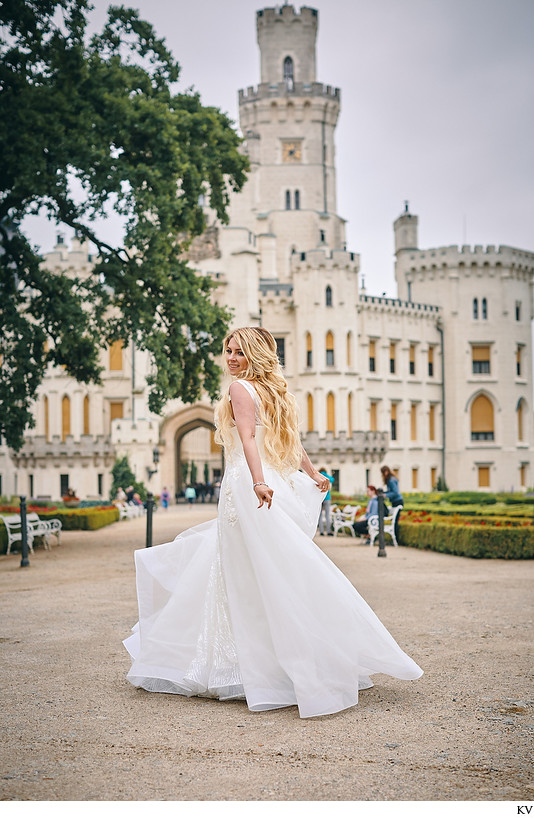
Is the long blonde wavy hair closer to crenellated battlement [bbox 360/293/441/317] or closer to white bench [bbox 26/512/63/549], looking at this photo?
white bench [bbox 26/512/63/549]

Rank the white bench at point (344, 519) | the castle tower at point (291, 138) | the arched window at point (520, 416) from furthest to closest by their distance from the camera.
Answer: the arched window at point (520, 416), the castle tower at point (291, 138), the white bench at point (344, 519)

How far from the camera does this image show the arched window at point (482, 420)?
174ft

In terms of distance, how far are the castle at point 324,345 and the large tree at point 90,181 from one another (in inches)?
973

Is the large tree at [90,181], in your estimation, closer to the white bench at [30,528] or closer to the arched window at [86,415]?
the white bench at [30,528]

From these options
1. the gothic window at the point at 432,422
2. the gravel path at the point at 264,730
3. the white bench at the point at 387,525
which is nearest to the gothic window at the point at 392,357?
the gothic window at the point at 432,422

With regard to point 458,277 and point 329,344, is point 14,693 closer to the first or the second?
point 329,344

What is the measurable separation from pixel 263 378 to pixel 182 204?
12.0 m

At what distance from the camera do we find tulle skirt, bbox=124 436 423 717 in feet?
16.0

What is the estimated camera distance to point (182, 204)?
54.8ft

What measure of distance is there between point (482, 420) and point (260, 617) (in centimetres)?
4999

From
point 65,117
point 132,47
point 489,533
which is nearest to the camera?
point 489,533

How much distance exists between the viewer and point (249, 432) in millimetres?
5133

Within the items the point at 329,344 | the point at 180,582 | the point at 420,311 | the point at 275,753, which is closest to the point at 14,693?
the point at 180,582

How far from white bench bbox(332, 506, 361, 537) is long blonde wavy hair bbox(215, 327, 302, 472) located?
14541mm
